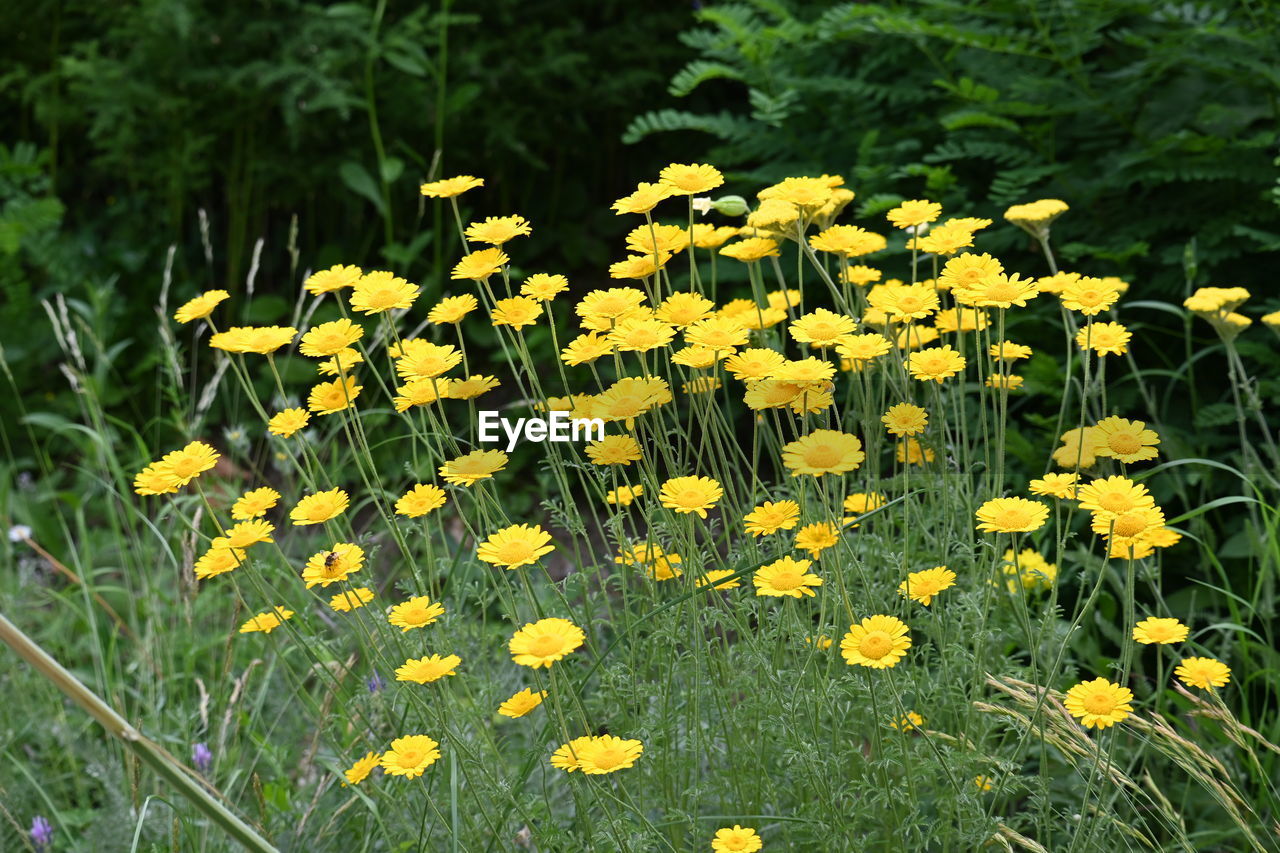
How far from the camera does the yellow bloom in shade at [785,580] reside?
1.15 metres

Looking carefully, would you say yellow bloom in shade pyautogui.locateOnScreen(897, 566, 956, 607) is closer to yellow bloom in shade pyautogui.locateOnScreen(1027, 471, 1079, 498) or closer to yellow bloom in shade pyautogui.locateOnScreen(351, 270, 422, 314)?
yellow bloom in shade pyautogui.locateOnScreen(1027, 471, 1079, 498)

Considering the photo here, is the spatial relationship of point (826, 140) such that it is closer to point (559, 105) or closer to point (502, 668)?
point (559, 105)

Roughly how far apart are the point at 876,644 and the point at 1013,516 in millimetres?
183

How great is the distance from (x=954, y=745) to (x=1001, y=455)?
0.34m

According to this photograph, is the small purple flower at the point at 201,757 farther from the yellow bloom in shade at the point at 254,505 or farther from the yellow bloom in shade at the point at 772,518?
the yellow bloom in shade at the point at 772,518

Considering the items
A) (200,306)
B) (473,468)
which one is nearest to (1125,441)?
(473,468)

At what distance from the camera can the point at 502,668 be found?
6.48ft

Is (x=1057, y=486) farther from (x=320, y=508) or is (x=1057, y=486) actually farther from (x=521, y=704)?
(x=320, y=508)

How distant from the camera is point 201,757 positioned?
1.94 m

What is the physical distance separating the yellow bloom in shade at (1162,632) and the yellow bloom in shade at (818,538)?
0.33 m

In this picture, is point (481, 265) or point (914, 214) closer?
point (481, 265)

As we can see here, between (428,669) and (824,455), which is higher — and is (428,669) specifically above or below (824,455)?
below

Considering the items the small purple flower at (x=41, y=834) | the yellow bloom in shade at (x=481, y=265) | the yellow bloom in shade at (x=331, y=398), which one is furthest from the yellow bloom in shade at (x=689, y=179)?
the small purple flower at (x=41, y=834)

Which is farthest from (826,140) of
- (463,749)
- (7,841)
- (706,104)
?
(7,841)
